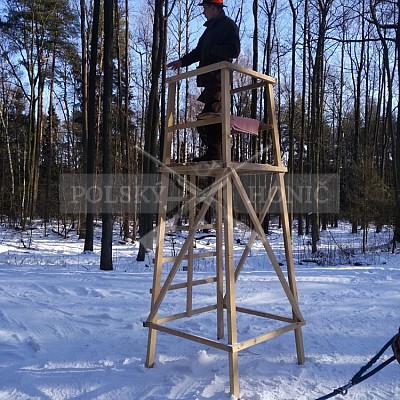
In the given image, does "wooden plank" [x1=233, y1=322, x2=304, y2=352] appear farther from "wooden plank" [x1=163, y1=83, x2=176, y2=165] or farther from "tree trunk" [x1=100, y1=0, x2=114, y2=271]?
"tree trunk" [x1=100, y1=0, x2=114, y2=271]

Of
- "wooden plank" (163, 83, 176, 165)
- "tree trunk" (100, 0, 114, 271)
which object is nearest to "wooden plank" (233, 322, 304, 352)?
"wooden plank" (163, 83, 176, 165)

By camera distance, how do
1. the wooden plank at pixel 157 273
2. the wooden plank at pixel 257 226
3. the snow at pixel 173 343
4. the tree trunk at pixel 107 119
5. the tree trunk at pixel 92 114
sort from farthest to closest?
the tree trunk at pixel 92 114 → the tree trunk at pixel 107 119 → the wooden plank at pixel 157 273 → the wooden plank at pixel 257 226 → the snow at pixel 173 343

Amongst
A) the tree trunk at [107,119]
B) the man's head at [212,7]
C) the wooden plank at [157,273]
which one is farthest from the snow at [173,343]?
the man's head at [212,7]

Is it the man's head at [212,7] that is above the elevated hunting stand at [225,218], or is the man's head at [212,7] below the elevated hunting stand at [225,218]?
above

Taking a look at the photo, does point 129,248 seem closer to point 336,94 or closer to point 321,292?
point 321,292

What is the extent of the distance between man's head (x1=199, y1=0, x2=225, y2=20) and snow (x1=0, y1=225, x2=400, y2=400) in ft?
10.00

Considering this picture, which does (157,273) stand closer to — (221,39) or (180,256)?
(180,256)

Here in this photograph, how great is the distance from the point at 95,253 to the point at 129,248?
2.53 metres

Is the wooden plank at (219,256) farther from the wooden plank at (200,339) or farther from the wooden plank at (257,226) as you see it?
the wooden plank at (200,339)

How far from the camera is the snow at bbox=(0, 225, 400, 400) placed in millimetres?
3061

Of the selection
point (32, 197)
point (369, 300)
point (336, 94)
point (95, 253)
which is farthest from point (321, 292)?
point (336, 94)

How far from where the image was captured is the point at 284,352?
150 inches

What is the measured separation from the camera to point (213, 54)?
3.38m

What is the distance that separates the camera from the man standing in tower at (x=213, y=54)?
3.30 metres
